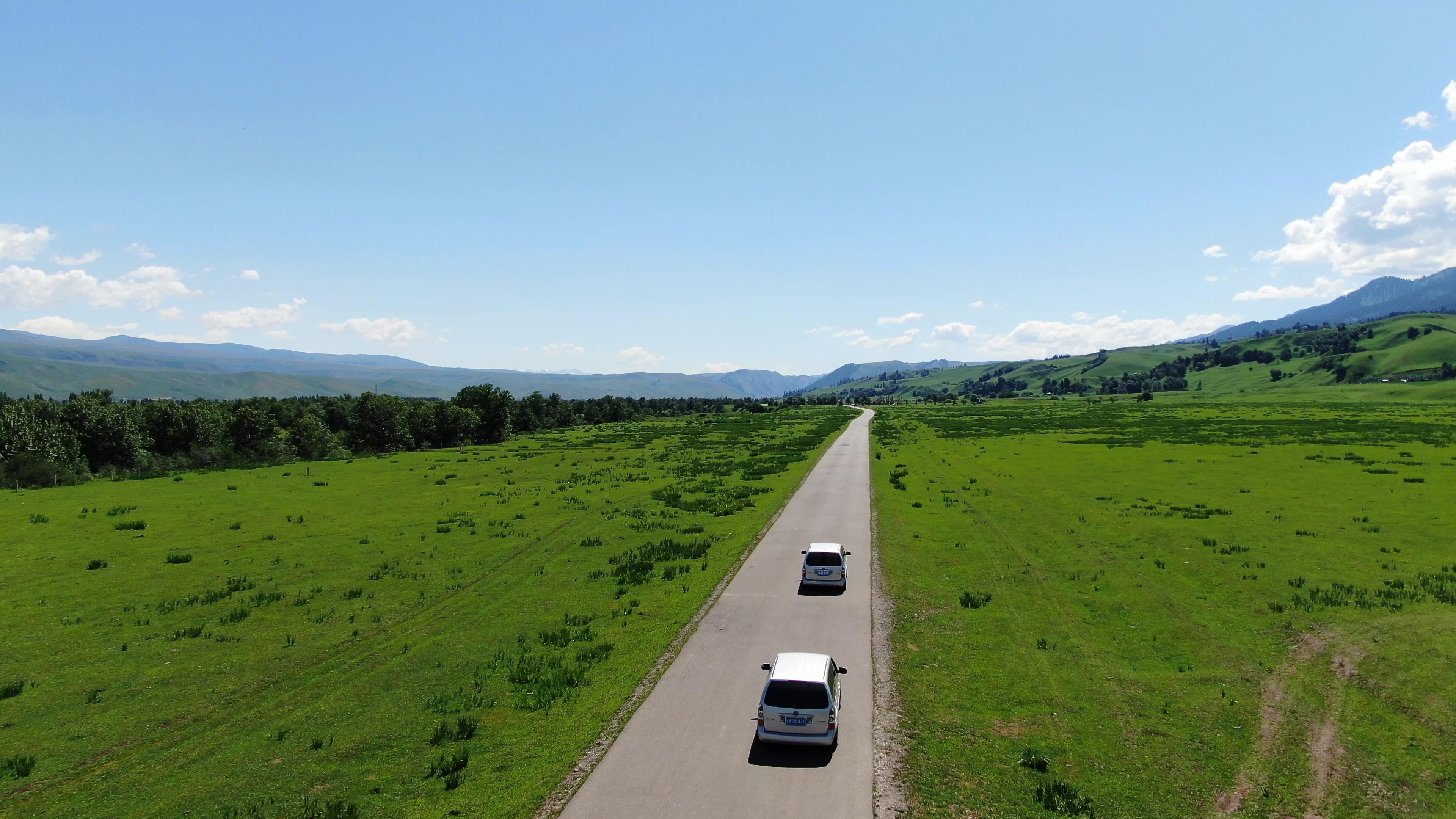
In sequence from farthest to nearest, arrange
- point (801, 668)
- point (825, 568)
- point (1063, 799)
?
point (825, 568)
point (801, 668)
point (1063, 799)

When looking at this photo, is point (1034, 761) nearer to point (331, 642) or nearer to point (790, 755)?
point (790, 755)

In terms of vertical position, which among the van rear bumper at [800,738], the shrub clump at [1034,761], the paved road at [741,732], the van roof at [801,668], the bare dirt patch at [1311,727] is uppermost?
the van roof at [801,668]

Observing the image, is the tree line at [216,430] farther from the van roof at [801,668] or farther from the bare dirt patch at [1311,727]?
the bare dirt patch at [1311,727]

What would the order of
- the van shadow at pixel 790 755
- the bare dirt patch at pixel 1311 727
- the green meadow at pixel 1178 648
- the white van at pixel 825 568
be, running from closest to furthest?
the bare dirt patch at pixel 1311 727 < the green meadow at pixel 1178 648 < the van shadow at pixel 790 755 < the white van at pixel 825 568

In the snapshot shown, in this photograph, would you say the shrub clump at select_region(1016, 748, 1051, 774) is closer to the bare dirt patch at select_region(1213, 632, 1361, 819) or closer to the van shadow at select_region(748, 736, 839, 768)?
the bare dirt patch at select_region(1213, 632, 1361, 819)

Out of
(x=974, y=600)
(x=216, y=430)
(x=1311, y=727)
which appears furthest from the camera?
(x=216, y=430)

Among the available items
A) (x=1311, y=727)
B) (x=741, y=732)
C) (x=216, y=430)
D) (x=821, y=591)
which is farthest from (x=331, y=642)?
(x=216, y=430)

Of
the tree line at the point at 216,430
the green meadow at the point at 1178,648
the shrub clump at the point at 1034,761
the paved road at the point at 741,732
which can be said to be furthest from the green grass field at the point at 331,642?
the tree line at the point at 216,430
